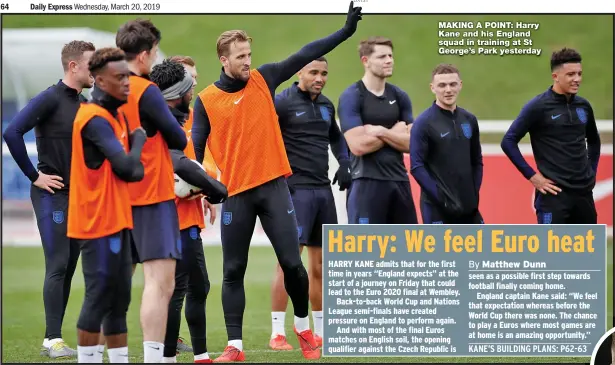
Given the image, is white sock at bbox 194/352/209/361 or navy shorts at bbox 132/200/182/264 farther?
white sock at bbox 194/352/209/361

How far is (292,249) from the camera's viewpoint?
6.78 m

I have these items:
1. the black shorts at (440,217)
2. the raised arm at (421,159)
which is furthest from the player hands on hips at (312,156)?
the black shorts at (440,217)

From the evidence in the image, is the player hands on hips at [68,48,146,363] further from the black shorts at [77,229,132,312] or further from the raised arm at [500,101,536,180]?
the raised arm at [500,101,536,180]

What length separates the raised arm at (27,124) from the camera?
22.8 feet

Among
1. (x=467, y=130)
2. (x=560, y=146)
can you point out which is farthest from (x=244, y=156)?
(x=560, y=146)

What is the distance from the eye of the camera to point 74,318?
8867 millimetres

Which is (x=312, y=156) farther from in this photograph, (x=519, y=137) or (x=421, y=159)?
(x=519, y=137)

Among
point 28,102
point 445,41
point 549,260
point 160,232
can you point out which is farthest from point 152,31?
point 549,260

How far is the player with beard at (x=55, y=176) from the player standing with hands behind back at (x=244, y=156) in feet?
2.60

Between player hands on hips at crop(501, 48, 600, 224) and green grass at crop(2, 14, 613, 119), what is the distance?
88 mm

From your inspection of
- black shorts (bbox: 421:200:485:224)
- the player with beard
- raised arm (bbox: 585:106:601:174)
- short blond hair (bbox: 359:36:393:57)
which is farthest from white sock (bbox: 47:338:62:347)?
raised arm (bbox: 585:106:601:174)

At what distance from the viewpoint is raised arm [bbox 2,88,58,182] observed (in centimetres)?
696

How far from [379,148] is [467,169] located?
57 cm

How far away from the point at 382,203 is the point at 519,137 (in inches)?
35.6
